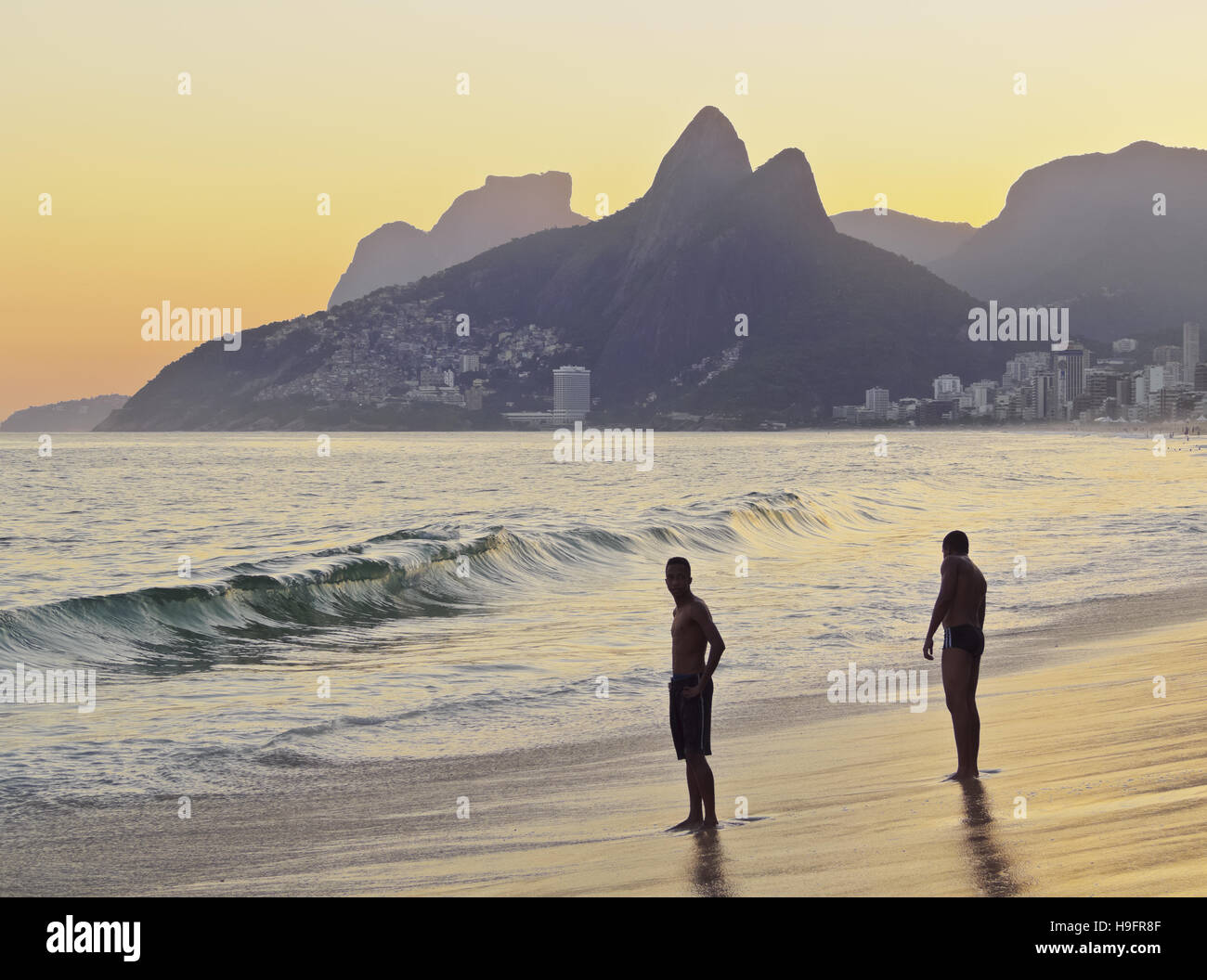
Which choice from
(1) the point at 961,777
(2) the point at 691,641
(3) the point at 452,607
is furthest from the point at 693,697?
(3) the point at 452,607

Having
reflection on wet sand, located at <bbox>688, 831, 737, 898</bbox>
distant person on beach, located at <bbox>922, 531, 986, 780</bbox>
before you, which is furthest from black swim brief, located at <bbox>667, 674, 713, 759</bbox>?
distant person on beach, located at <bbox>922, 531, 986, 780</bbox>

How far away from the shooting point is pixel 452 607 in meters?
21.7

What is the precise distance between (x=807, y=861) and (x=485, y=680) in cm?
763

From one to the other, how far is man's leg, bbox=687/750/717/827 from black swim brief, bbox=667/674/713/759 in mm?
65

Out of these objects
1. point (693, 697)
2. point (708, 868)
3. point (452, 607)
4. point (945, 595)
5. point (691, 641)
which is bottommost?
point (452, 607)

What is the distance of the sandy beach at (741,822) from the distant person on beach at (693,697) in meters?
0.25

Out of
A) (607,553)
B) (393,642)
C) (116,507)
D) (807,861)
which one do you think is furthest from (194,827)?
(116,507)

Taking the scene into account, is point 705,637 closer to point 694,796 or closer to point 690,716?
point 690,716

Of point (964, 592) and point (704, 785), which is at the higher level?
point (964, 592)

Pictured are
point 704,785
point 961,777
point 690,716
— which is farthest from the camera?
point 961,777

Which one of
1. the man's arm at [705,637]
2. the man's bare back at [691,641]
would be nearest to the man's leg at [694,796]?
the man's arm at [705,637]

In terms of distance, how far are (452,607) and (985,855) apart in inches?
640

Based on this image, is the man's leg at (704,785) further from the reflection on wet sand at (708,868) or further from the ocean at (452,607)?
the ocean at (452,607)

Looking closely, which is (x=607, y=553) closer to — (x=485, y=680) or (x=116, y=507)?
(x=485, y=680)
